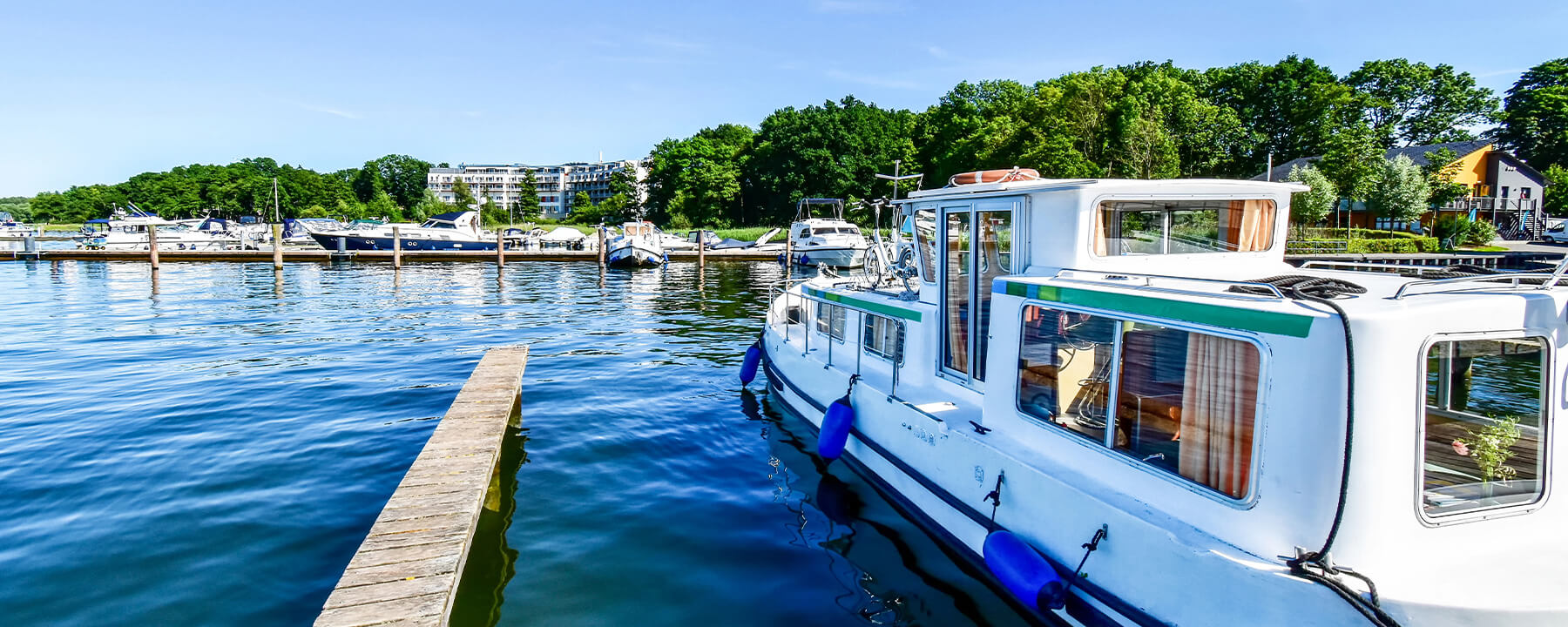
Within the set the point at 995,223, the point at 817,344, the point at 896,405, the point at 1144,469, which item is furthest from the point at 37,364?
the point at 1144,469

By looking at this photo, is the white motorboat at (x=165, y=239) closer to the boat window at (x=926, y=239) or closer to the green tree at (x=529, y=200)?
the boat window at (x=926, y=239)

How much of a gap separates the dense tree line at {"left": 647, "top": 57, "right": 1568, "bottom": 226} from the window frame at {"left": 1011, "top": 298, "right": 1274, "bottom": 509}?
3872 cm

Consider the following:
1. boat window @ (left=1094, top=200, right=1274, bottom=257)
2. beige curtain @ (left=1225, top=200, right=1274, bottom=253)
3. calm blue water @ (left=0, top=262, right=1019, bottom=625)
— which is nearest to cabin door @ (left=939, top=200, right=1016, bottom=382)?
boat window @ (left=1094, top=200, right=1274, bottom=257)

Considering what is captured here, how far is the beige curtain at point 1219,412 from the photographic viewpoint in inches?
186

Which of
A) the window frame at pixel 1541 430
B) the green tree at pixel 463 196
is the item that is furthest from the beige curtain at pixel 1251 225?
the green tree at pixel 463 196

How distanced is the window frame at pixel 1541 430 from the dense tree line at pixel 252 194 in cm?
13666

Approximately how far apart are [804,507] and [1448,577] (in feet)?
19.1

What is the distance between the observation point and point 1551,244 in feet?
148

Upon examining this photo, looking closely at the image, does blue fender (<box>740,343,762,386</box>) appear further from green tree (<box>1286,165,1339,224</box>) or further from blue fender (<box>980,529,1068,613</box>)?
green tree (<box>1286,165,1339,224</box>)

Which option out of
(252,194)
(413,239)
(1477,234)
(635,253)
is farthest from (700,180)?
(252,194)

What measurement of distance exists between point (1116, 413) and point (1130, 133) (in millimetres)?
44504

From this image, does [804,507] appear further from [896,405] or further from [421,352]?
[421,352]

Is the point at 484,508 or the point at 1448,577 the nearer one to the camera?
the point at 1448,577

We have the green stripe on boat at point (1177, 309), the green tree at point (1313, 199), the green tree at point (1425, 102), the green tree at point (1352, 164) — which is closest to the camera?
the green stripe on boat at point (1177, 309)
